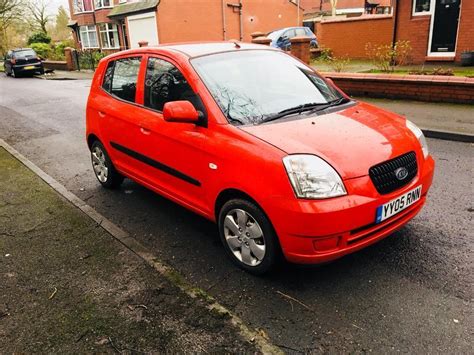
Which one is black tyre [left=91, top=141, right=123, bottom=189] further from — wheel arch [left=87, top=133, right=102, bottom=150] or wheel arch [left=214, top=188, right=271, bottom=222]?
wheel arch [left=214, top=188, right=271, bottom=222]

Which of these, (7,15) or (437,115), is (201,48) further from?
(7,15)

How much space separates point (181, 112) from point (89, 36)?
41115mm

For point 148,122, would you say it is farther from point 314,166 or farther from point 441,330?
point 441,330

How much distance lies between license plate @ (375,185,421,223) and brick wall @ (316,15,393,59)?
1527 centimetres

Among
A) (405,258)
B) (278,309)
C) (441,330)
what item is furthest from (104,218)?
(441,330)

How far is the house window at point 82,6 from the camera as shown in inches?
1513

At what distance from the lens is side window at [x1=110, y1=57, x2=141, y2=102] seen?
15.1 ft

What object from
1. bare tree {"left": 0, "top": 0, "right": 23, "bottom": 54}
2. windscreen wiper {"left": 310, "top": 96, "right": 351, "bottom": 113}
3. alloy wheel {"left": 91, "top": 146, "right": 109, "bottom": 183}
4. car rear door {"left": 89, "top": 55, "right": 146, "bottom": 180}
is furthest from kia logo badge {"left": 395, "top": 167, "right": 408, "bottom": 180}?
bare tree {"left": 0, "top": 0, "right": 23, "bottom": 54}

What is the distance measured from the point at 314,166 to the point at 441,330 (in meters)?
1.33

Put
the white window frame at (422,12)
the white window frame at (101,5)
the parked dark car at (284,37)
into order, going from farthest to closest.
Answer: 1. the white window frame at (101,5)
2. the parked dark car at (284,37)
3. the white window frame at (422,12)

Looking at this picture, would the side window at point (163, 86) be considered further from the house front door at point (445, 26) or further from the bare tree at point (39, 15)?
the bare tree at point (39, 15)

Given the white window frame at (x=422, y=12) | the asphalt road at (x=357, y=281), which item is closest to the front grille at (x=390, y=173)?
the asphalt road at (x=357, y=281)

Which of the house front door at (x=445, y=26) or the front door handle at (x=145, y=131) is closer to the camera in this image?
the front door handle at (x=145, y=131)

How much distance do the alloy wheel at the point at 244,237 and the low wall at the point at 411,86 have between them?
7.38m
